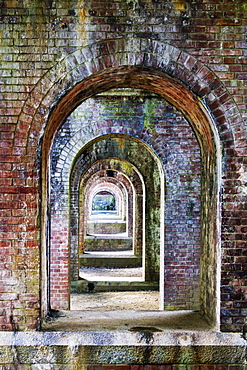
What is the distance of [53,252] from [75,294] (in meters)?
3.83

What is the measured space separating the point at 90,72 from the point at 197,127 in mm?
1561

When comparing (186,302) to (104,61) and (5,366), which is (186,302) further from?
(104,61)

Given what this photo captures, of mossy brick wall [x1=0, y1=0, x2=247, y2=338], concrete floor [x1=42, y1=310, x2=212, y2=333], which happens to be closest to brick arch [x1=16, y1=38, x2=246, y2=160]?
mossy brick wall [x1=0, y1=0, x2=247, y2=338]

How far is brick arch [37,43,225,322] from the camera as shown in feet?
13.6

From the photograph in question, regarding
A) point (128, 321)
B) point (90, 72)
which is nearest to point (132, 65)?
point (90, 72)

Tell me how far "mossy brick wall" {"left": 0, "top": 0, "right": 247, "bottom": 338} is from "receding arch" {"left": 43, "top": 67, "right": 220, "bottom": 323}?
0.15 m

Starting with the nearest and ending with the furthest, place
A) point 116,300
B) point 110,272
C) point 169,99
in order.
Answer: point 169,99, point 116,300, point 110,272

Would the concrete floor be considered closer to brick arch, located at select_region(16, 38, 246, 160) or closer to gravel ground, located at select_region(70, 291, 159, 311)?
brick arch, located at select_region(16, 38, 246, 160)

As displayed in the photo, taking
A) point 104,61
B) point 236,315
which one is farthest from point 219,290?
point 104,61

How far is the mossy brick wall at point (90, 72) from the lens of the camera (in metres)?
4.13

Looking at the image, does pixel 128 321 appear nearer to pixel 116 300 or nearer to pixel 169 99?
pixel 169 99

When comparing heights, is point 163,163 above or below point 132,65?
below

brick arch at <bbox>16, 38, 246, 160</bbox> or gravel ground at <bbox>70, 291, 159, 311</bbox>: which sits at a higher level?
brick arch at <bbox>16, 38, 246, 160</bbox>

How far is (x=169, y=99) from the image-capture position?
5.12m
